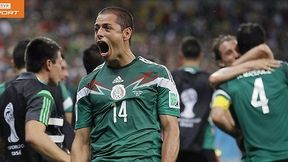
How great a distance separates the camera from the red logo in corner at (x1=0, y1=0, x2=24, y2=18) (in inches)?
251

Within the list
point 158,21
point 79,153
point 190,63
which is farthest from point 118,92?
point 158,21

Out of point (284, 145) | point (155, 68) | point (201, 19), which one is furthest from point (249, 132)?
point (201, 19)

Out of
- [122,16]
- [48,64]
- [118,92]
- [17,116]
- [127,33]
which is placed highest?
[122,16]

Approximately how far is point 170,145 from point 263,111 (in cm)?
173

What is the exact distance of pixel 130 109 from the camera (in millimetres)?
5844

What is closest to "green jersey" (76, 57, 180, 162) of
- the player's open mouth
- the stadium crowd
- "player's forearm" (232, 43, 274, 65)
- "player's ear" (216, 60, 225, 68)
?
the player's open mouth

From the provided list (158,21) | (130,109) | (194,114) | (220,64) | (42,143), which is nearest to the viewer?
(130,109)

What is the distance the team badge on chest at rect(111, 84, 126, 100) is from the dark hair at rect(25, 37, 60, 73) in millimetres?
1440

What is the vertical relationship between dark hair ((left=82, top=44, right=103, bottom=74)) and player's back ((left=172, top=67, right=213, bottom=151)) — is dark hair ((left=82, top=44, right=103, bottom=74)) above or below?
above

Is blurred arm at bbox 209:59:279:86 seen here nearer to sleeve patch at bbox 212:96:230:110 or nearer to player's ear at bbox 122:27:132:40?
sleeve patch at bbox 212:96:230:110

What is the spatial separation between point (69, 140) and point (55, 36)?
58.9 ft

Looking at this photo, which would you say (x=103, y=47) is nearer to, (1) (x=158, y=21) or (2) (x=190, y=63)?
(2) (x=190, y=63)

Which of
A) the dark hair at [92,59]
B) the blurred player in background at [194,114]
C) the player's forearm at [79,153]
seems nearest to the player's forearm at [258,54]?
the dark hair at [92,59]

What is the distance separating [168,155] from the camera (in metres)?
5.71
